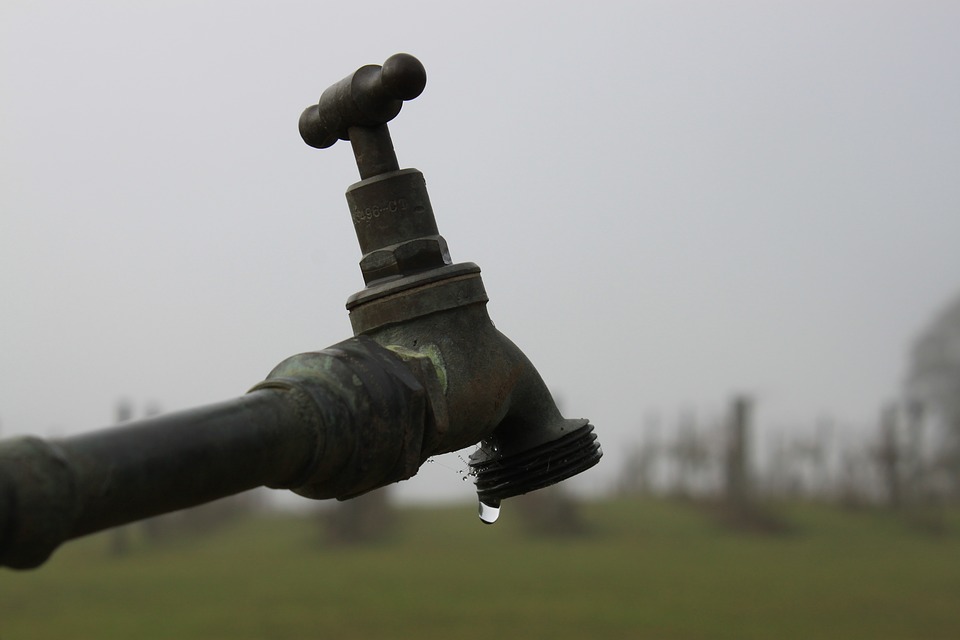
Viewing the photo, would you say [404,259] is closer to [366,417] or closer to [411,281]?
[411,281]

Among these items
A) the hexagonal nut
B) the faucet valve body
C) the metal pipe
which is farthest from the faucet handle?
the metal pipe

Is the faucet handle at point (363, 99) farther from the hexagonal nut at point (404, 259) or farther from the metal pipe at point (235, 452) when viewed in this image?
the metal pipe at point (235, 452)

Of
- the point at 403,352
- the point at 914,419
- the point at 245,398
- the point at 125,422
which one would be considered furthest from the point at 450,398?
the point at 914,419

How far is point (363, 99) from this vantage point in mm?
1166

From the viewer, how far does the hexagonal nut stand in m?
1.22

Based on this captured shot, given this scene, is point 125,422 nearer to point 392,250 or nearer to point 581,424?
point 392,250

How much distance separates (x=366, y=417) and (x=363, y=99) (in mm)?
397

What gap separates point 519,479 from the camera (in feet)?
4.49

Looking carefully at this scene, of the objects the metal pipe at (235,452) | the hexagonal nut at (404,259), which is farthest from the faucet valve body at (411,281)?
the metal pipe at (235,452)

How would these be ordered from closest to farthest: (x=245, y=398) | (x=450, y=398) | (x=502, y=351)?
(x=245, y=398)
(x=450, y=398)
(x=502, y=351)

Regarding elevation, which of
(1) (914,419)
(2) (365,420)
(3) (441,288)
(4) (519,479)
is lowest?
(1) (914,419)

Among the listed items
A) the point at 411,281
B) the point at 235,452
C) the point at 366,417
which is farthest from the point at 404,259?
the point at 235,452

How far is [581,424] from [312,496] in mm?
487

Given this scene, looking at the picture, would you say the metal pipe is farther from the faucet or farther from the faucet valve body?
the faucet valve body
